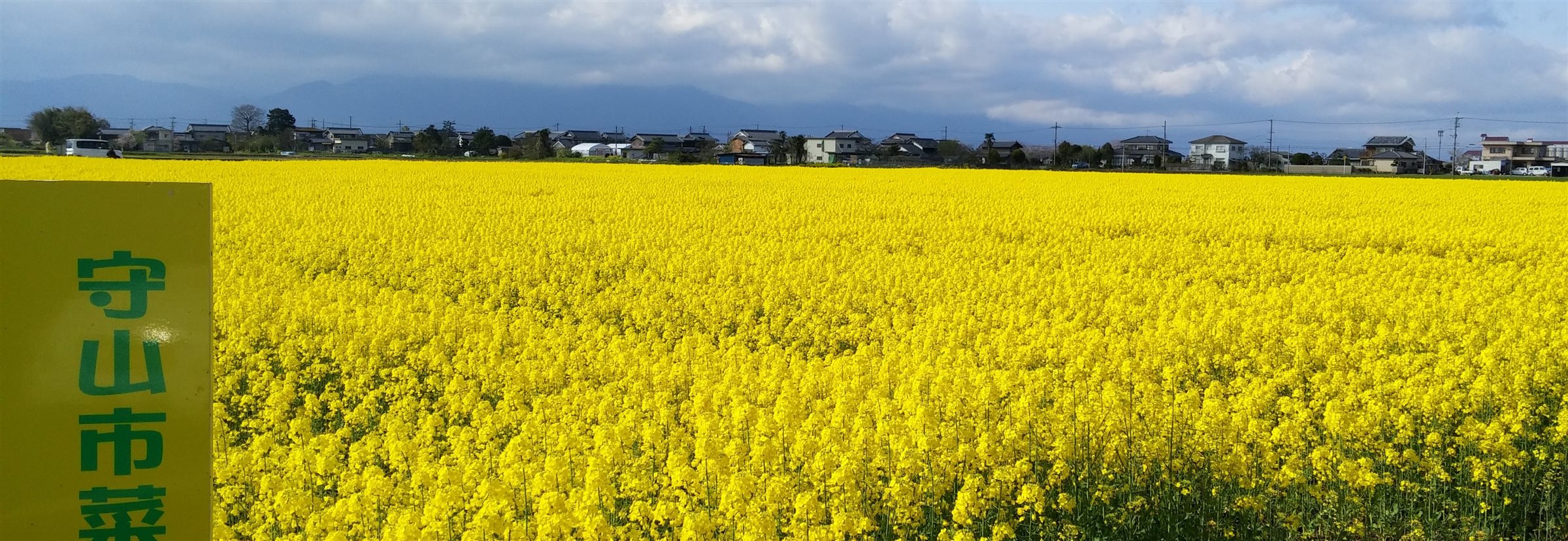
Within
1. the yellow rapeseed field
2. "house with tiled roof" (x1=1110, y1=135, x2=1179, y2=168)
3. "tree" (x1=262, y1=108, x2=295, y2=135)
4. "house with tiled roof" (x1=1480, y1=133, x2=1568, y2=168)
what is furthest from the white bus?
"house with tiled roof" (x1=1480, y1=133, x2=1568, y2=168)

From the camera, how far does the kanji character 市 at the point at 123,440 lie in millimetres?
2834

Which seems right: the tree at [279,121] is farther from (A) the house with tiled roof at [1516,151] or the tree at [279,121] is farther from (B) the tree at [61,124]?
(A) the house with tiled roof at [1516,151]

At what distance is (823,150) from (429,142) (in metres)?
32.0

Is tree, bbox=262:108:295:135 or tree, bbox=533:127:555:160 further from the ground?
tree, bbox=262:108:295:135

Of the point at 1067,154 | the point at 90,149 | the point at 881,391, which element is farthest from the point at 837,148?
the point at 881,391

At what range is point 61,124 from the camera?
7375 cm

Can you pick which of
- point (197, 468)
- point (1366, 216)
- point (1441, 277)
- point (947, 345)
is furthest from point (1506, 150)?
point (197, 468)

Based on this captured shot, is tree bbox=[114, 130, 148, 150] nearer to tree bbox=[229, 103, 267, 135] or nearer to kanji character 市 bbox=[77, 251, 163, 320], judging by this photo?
tree bbox=[229, 103, 267, 135]

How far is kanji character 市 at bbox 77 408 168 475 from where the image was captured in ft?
9.30

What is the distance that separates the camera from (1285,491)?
520 centimetres

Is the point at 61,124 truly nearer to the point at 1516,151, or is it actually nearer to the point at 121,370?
the point at 121,370

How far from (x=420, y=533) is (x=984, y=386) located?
3096 millimetres

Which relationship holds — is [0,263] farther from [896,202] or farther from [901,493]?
[896,202]

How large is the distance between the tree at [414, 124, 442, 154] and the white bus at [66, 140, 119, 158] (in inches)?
1016
